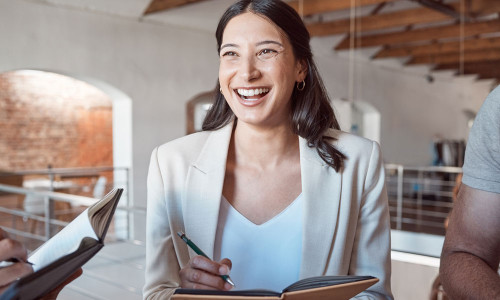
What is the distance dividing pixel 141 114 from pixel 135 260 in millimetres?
2077

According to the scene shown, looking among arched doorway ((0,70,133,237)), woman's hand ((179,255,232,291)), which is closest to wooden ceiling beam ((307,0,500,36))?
arched doorway ((0,70,133,237))

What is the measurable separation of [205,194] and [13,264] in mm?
596

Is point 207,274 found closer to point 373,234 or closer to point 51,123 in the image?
point 373,234

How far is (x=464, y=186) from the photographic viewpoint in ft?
3.70

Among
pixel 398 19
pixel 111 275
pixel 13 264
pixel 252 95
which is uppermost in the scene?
pixel 398 19

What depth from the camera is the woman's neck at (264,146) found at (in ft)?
4.45

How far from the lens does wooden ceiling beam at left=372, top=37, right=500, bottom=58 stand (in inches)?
223

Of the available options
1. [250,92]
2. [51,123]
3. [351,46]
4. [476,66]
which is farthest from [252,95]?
[51,123]

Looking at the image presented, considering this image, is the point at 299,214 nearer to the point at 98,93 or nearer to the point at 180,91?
the point at 180,91

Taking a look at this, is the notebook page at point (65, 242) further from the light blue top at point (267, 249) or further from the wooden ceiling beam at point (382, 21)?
the wooden ceiling beam at point (382, 21)

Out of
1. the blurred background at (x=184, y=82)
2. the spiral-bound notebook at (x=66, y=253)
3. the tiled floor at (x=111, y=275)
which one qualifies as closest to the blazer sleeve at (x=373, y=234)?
the spiral-bound notebook at (x=66, y=253)

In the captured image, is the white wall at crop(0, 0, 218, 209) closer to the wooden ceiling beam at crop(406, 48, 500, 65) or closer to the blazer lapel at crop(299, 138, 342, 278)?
the wooden ceiling beam at crop(406, 48, 500, 65)

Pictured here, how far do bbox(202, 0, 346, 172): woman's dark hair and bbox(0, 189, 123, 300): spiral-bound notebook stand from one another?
62cm

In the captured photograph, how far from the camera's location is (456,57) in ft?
19.9
